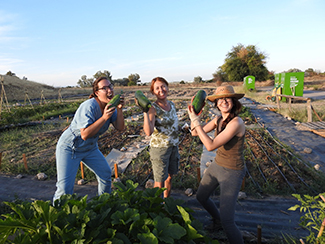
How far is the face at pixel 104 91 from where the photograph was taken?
266 centimetres

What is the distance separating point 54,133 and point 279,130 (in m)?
9.02

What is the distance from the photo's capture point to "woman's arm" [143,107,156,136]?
266 centimetres

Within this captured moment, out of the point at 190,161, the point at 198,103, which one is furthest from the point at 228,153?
the point at 190,161

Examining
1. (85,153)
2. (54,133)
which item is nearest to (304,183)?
(85,153)

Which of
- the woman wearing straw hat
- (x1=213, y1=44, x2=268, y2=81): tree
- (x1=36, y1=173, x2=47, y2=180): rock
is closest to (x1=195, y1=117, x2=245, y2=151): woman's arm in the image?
the woman wearing straw hat

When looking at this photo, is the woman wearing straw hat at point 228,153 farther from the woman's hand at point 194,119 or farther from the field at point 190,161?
the field at point 190,161

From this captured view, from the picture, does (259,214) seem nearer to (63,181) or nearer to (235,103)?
(235,103)

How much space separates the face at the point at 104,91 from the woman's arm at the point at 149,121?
1.68 ft

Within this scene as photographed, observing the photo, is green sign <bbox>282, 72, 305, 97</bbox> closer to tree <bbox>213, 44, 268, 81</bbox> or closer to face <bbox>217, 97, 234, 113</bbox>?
face <bbox>217, 97, 234, 113</bbox>

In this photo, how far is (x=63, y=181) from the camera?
2.49 meters

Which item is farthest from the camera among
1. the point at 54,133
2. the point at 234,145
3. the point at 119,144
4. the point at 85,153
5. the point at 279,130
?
the point at 54,133

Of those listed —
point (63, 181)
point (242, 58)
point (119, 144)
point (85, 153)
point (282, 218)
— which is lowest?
point (282, 218)

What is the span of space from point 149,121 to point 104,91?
2.23ft

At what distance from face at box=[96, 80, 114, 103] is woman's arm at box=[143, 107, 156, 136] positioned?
51 cm
